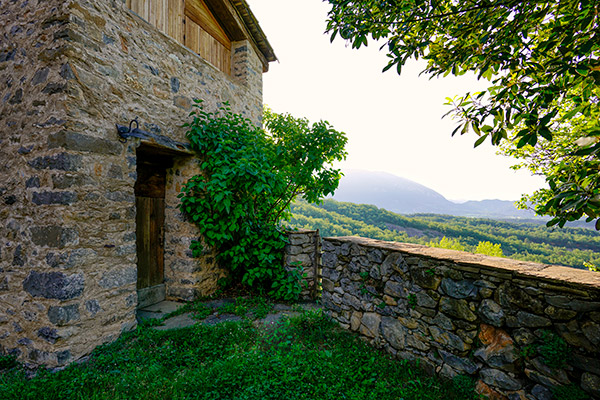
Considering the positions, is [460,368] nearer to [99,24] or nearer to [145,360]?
[145,360]

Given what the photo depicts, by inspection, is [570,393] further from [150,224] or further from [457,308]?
[150,224]

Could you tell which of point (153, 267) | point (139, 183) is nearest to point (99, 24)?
point (139, 183)

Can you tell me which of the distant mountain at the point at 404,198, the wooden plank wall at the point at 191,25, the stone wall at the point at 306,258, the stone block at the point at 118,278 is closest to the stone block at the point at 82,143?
the stone block at the point at 118,278

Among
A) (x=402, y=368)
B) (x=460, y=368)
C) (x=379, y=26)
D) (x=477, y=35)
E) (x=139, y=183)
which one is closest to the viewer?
(x=477, y=35)

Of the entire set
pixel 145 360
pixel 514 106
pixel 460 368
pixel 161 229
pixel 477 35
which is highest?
pixel 477 35

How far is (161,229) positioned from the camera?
185 inches

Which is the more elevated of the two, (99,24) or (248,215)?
(99,24)

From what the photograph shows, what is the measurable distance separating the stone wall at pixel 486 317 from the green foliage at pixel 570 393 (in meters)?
0.03

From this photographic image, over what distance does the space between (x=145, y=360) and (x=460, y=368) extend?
3.26 m

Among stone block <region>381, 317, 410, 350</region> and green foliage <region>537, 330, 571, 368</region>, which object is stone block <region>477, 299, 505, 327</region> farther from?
stone block <region>381, 317, 410, 350</region>

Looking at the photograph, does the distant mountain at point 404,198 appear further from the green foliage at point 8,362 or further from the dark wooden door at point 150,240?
the green foliage at point 8,362

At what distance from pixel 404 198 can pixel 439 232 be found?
5234 centimetres

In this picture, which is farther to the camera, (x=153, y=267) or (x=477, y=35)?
(x=153, y=267)

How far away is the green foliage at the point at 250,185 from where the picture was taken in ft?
14.3
